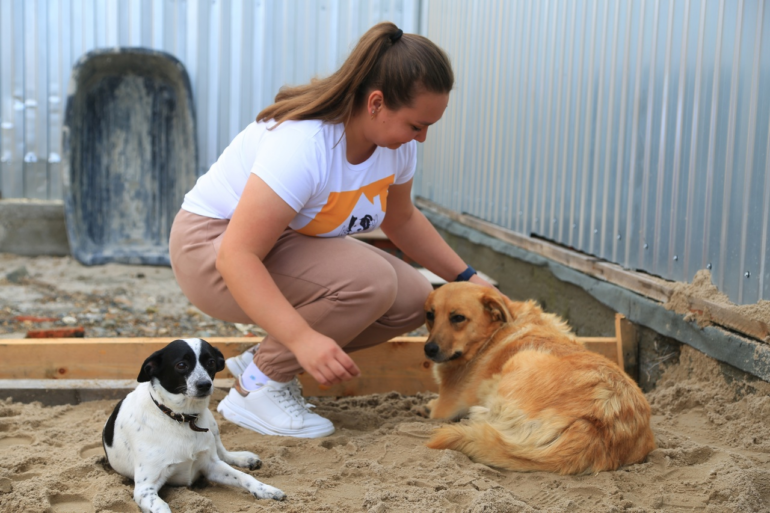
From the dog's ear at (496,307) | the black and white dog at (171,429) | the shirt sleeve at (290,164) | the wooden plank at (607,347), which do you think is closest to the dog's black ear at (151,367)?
the black and white dog at (171,429)

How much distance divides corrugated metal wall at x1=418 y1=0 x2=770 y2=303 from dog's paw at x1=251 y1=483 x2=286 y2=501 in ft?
6.67

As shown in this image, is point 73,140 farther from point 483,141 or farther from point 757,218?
point 757,218

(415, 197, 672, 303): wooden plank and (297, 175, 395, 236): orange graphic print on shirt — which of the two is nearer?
(297, 175, 395, 236): orange graphic print on shirt

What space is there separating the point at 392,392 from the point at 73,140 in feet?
16.8

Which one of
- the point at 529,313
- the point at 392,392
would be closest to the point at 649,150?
the point at 529,313

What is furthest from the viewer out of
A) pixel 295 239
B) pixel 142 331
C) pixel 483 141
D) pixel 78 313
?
pixel 483 141

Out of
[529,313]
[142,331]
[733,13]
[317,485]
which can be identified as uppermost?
[733,13]

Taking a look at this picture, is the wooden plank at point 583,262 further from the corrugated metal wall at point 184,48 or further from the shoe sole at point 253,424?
the corrugated metal wall at point 184,48

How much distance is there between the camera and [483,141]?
6.07m

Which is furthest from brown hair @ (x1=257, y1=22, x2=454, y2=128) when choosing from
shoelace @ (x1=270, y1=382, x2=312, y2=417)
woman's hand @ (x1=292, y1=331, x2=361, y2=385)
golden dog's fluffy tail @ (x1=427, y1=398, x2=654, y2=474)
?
golden dog's fluffy tail @ (x1=427, y1=398, x2=654, y2=474)

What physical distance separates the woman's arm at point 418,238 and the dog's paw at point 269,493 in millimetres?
1448

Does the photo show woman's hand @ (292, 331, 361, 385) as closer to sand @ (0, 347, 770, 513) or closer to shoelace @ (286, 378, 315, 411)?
sand @ (0, 347, 770, 513)

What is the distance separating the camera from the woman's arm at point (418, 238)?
330 centimetres

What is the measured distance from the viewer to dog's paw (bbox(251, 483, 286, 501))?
2186 mm
